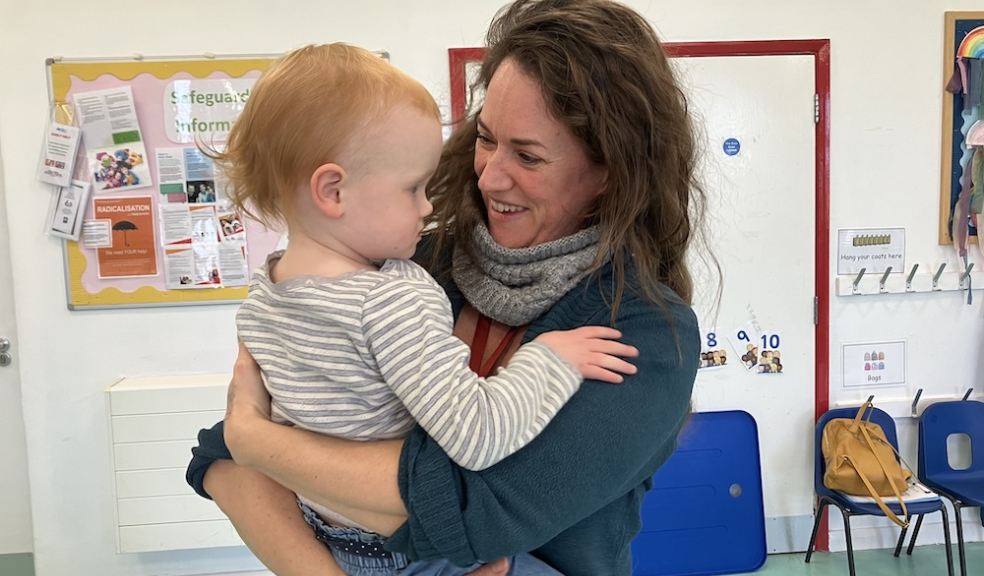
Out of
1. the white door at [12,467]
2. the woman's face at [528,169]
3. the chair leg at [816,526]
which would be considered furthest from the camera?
the white door at [12,467]

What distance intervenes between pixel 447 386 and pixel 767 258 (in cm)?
260

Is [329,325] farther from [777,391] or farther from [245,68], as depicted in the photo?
[777,391]

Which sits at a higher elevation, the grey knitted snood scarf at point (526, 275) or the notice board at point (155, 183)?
the notice board at point (155, 183)

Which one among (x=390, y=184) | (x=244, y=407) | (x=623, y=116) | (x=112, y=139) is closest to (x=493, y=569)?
(x=244, y=407)

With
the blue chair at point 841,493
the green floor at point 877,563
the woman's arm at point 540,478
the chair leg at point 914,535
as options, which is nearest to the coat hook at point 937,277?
the blue chair at point 841,493

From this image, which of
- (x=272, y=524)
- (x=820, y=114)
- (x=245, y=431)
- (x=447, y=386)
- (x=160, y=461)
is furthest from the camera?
(x=820, y=114)

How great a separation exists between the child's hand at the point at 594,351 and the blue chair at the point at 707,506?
214cm

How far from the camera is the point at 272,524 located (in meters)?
1.05

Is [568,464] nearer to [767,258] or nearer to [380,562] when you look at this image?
[380,562]

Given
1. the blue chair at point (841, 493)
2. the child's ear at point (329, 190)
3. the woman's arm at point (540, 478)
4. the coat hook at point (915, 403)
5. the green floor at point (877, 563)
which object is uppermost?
the child's ear at point (329, 190)

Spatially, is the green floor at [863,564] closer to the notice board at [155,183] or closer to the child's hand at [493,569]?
the notice board at [155,183]

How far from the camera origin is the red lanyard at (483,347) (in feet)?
3.63

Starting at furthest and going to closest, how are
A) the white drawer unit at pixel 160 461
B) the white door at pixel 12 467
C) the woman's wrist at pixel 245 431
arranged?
1. the white door at pixel 12 467
2. the white drawer unit at pixel 160 461
3. the woman's wrist at pixel 245 431

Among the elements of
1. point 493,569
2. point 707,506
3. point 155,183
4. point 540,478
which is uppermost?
point 155,183
